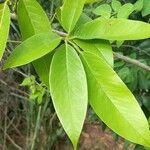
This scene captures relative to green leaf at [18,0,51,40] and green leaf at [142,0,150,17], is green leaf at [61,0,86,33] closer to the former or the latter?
green leaf at [18,0,51,40]

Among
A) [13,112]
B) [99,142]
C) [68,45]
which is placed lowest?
[99,142]

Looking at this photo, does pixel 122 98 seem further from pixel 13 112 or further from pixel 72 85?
pixel 13 112

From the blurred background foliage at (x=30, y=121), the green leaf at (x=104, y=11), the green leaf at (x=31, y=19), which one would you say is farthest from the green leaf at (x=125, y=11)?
the blurred background foliage at (x=30, y=121)

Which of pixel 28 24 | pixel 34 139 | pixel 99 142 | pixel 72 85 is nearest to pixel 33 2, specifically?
pixel 28 24

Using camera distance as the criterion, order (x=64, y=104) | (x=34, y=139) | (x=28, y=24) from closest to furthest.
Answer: (x=64, y=104)
(x=28, y=24)
(x=34, y=139)

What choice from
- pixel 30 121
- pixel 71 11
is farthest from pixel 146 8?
pixel 30 121

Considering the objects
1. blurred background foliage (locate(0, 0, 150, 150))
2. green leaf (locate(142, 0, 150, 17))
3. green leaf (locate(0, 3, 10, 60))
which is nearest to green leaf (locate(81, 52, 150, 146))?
green leaf (locate(0, 3, 10, 60))
